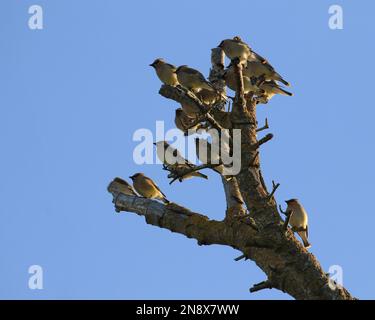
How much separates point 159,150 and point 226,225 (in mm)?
2661

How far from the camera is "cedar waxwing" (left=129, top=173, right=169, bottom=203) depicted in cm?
1272

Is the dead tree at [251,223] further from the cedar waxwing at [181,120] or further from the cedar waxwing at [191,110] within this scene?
the cedar waxwing at [181,120]

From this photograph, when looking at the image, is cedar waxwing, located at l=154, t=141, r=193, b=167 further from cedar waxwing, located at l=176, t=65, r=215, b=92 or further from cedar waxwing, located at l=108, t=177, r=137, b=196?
cedar waxwing, located at l=176, t=65, r=215, b=92

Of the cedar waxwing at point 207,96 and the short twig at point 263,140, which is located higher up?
the cedar waxwing at point 207,96

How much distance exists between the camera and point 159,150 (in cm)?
→ 1203

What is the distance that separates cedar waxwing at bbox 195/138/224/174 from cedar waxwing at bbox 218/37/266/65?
133cm

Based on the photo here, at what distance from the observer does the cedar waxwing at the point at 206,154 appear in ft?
32.9

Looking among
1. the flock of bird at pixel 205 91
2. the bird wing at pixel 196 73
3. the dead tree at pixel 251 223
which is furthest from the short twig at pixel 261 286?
the bird wing at pixel 196 73

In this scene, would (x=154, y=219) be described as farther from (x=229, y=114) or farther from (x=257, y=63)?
(x=257, y=63)

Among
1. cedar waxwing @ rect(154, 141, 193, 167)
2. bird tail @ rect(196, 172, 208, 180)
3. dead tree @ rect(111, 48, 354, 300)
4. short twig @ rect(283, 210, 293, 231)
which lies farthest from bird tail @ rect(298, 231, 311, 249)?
short twig @ rect(283, 210, 293, 231)

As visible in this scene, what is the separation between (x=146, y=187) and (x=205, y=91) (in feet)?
6.44

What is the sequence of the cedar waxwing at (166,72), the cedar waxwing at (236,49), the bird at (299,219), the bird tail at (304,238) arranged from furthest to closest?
the cedar waxwing at (166,72), the cedar waxwing at (236,49), the bird at (299,219), the bird tail at (304,238)
